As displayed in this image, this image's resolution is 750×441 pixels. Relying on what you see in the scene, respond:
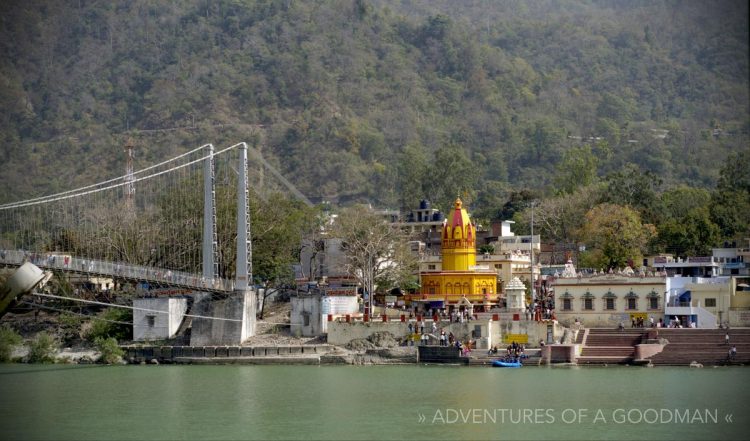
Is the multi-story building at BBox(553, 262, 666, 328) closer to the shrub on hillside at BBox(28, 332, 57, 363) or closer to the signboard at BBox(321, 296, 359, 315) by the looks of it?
the signboard at BBox(321, 296, 359, 315)

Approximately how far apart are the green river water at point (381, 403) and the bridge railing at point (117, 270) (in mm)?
3748

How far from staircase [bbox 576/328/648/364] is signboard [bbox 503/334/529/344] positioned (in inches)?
82.5

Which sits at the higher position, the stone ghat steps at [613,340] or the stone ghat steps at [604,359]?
the stone ghat steps at [613,340]

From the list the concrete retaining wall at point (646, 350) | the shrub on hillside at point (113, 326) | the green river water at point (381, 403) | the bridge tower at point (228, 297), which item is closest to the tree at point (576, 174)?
Answer: the bridge tower at point (228, 297)

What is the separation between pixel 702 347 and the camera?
152 ft

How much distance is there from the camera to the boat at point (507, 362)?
4597cm

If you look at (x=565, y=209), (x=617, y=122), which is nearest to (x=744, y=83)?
(x=617, y=122)

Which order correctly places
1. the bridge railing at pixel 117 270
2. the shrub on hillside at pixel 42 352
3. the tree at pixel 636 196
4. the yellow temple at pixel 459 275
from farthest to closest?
the tree at pixel 636 196
the yellow temple at pixel 459 275
the shrub on hillside at pixel 42 352
the bridge railing at pixel 117 270

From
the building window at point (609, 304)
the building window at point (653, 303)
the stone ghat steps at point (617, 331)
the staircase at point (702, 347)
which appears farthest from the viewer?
the building window at point (609, 304)

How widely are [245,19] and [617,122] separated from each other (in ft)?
137

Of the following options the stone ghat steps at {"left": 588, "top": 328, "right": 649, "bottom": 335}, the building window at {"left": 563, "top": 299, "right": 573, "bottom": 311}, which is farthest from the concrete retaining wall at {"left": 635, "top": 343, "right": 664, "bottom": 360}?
the building window at {"left": 563, "top": 299, "right": 573, "bottom": 311}

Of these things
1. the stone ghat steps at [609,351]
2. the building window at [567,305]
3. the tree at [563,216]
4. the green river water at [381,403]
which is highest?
the tree at [563,216]

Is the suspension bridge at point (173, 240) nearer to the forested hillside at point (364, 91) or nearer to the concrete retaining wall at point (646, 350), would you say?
the concrete retaining wall at point (646, 350)

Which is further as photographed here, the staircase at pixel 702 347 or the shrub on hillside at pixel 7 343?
the shrub on hillside at pixel 7 343
